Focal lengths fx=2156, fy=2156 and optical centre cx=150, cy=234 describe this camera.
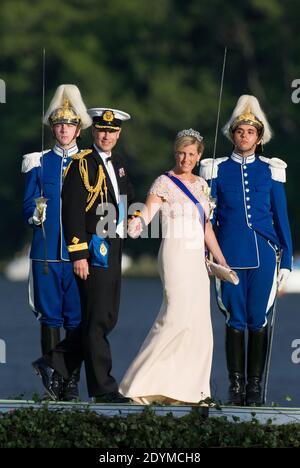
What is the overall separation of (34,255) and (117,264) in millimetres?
712

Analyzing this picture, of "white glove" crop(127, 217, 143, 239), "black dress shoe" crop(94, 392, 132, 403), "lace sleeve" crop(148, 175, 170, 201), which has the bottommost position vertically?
"black dress shoe" crop(94, 392, 132, 403)

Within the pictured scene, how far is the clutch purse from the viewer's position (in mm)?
13203

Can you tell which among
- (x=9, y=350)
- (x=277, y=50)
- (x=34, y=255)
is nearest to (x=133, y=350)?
(x=9, y=350)

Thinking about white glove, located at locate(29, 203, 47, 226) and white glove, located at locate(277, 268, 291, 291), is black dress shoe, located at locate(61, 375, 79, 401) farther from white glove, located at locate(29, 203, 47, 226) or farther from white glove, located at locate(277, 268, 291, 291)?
white glove, located at locate(277, 268, 291, 291)

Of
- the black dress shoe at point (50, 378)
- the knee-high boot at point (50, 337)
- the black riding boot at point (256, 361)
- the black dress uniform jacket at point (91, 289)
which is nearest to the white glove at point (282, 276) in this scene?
the black riding boot at point (256, 361)

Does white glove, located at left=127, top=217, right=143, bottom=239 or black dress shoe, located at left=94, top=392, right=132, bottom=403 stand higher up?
white glove, located at left=127, top=217, right=143, bottom=239

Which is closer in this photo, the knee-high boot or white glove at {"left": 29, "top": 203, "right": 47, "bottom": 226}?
white glove at {"left": 29, "top": 203, "right": 47, "bottom": 226}

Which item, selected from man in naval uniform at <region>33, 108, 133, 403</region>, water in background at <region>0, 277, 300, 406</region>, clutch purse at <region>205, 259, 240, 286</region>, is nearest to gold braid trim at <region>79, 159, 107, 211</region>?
man in naval uniform at <region>33, 108, 133, 403</region>

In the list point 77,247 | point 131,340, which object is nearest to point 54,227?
point 77,247

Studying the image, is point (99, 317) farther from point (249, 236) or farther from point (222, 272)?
point (249, 236)

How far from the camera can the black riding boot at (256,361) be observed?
44.3 ft

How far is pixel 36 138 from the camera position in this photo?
162 ft
